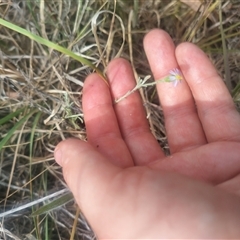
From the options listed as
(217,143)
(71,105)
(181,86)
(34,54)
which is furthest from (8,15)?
(217,143)

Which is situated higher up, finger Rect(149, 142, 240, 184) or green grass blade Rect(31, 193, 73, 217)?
finger Rect(149, 142, 240, 184)

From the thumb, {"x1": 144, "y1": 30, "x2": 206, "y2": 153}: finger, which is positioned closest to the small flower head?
{"x1": 144, "y1": 30, "x2": 206, "y2": 153}: finger

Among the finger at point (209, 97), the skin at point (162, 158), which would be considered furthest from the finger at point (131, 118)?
the finger at point (209, 97)

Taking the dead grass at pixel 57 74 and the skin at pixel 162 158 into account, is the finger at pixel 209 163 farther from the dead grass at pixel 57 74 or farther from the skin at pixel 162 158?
the dead grass at pixel 57 74

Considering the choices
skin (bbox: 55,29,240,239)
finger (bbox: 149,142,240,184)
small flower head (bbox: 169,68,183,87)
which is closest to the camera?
skin (bbox: 55,29,240,239)

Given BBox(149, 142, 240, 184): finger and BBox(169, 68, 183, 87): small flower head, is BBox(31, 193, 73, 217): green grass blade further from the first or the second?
BBox(169, 68, 183, 87): small flower head

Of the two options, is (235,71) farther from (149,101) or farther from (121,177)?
(121,177)

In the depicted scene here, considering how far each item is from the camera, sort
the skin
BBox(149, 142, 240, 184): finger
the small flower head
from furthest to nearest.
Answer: the small flower head
BBox(149, 142, 240, 184): finger
the skin

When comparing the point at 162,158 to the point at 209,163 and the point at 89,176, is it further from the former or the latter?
the point at 89,176

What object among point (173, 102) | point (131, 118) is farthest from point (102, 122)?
point (173, 102)
